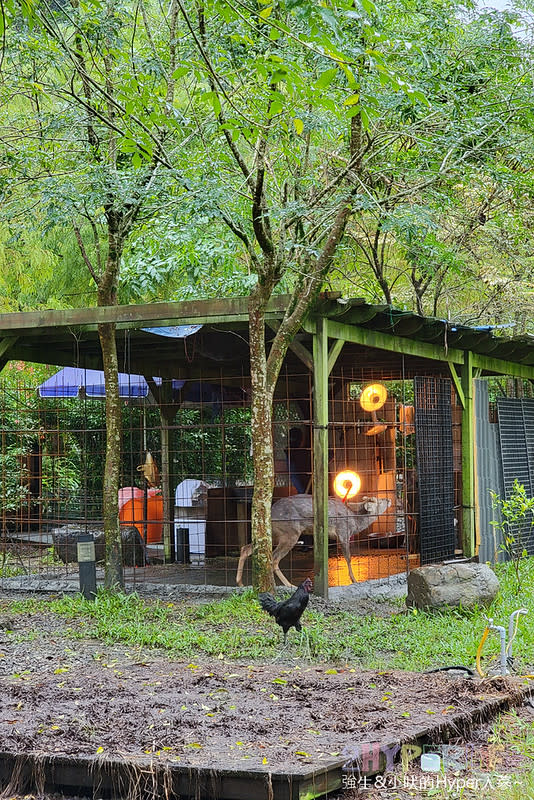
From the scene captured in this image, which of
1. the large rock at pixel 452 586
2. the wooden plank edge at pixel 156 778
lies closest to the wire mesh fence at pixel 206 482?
the large rock at pixel 452 586

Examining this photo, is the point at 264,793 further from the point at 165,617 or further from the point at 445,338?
the point at 445,338

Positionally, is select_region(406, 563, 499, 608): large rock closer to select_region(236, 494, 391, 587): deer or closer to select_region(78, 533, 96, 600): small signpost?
select_region(236, 494, 391, 587): deer

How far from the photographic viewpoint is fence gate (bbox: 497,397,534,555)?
12195 millimetres

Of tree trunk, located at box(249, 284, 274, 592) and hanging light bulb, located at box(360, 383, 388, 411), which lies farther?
hanging light bulb, located at box(360, 383, 388, 411)

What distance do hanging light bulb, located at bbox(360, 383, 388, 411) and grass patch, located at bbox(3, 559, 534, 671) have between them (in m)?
3.55

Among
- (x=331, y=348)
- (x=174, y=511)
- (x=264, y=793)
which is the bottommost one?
(x=264, y=793)

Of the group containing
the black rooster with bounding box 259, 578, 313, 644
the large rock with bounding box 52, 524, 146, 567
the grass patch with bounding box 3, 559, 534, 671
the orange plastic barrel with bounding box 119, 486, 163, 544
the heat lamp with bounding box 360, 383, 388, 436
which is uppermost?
the heat lamp with bounding box 360, 383, 388, 436

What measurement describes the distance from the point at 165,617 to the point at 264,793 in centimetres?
436

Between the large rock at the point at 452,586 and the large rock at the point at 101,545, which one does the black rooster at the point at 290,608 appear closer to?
the large rock at the point at 452,586

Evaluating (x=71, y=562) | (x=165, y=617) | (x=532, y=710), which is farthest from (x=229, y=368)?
(x=532, y=710)

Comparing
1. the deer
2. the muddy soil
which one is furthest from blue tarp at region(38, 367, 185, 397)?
the muddy soil

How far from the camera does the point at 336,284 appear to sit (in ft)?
59.9

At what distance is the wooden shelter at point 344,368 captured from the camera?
8.95m

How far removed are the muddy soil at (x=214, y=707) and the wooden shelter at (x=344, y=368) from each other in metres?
2.97
